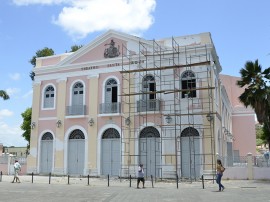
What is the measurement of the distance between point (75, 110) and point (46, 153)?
3.93 metres

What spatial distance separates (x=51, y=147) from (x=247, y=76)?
1441 cm

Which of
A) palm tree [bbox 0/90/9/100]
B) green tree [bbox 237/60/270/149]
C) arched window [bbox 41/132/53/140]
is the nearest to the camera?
green tree [bbox 237/60/270/149]

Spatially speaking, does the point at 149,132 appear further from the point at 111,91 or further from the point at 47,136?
the point at 47,136

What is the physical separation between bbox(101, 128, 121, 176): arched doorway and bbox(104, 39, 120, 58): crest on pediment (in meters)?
5.16

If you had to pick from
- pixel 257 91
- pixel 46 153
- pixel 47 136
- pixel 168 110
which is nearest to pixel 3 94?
pixel 47 136

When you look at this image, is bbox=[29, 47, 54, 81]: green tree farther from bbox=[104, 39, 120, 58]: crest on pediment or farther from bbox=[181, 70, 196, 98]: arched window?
bbox=[181, 70, 196, 98]: arched window

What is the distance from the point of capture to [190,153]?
74.3ft

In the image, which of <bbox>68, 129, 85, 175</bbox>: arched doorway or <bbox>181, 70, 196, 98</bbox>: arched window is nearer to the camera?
<bbox>181, 70, 196, 98</bbox>: arched window

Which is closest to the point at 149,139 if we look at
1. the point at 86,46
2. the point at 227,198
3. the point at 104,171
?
the point at 104,171

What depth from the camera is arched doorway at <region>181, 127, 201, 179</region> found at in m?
22.5

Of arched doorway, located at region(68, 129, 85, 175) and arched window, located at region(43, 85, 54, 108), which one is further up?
arched window, located at region(43, 85, 54, 108)

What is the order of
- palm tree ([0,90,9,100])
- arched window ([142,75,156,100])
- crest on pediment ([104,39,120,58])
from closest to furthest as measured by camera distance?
arched window ([142,75,156,100]) → crest on pediment ([104,39,120,58]) → palm tree ([0,90,9,100])

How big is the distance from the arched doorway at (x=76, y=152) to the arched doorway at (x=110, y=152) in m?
1.58

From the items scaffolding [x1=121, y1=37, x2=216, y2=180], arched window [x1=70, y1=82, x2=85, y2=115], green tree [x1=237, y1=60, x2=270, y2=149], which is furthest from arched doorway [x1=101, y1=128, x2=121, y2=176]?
green tree [x1=237, y1=60, x2=270, y2=149]
